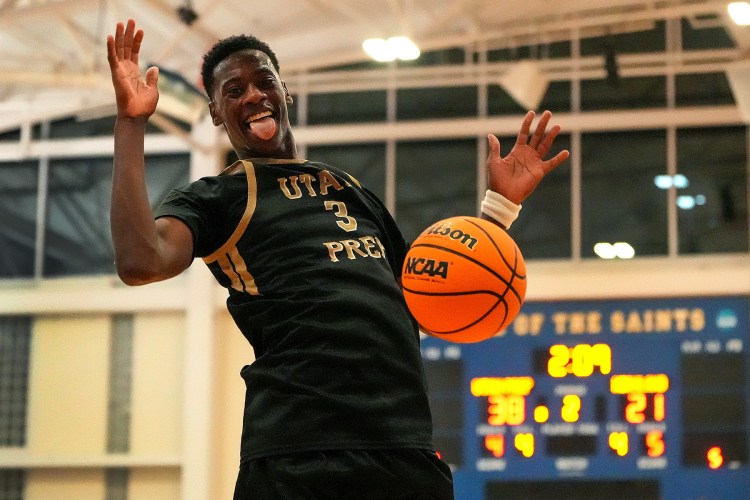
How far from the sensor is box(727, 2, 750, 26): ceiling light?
9.12 m

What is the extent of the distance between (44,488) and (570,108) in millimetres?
6895

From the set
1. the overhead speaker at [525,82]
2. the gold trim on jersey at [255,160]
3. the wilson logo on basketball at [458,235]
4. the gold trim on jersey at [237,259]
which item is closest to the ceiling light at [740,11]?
the overhead speaker at [525,82]

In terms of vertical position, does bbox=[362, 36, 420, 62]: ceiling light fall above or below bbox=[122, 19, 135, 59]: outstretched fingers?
above

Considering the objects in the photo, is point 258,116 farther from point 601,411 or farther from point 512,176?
point 601,411

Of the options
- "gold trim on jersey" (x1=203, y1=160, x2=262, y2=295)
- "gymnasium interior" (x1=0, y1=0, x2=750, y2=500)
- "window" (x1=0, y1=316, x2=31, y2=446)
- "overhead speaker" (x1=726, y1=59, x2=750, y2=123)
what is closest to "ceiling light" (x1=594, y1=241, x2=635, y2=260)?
"gymnasium interior" (x1=0, y1=0, x2=750, y2=500)

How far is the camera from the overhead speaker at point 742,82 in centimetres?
1078

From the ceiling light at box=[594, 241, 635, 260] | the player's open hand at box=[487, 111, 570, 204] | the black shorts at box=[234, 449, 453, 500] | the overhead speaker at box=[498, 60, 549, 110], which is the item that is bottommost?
the black shorts at box=[234, 449, 453, 500]

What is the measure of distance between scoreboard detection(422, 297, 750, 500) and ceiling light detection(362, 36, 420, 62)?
105 inches

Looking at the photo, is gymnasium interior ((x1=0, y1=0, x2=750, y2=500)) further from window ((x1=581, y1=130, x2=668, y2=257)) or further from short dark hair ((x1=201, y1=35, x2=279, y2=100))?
short dark hair ((x1=201, y1=35, x2=279, y2=100))

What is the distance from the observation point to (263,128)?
2.95 m

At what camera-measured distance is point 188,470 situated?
12391 millimetres

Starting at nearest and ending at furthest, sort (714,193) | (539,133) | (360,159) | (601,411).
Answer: (539,133) → (601,411) → (714,193) → (360,159)

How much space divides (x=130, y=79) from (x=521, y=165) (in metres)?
1.14

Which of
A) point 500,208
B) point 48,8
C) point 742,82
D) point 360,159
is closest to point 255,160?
point 500,208
